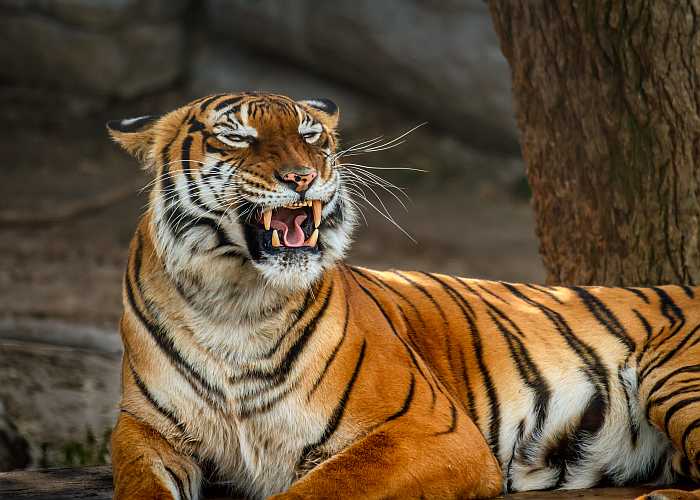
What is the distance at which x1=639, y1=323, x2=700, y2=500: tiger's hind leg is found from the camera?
281 cm

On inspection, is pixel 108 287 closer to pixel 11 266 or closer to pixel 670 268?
pixel 11 266

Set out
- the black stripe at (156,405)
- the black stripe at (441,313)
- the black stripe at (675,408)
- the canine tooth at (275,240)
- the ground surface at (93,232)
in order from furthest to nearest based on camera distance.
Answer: the ground surface at (93,232) < the black stripe at (441,313) < the black stripe at (675,408) < the black stripe at (156,405) < the canine tooth at (275,240)

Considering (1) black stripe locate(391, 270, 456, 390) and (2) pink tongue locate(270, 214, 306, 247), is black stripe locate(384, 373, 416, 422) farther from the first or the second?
(2) pink tongue locate(270, 214, 306, 247)

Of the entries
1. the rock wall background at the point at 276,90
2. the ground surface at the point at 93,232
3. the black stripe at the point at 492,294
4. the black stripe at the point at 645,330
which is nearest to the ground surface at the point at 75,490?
the black stripe at the point at 645,330

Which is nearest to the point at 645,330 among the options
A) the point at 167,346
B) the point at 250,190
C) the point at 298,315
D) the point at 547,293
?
Result: the point at 547,293

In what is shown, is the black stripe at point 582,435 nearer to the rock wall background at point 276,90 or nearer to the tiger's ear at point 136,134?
the tiger's ear at point 136,134

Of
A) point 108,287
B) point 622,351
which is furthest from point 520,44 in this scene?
point 108,287

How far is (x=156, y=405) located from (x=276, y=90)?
724 cm

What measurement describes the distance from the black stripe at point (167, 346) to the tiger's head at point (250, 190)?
14cm

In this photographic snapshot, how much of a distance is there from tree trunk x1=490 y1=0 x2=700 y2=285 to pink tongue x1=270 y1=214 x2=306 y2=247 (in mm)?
1654

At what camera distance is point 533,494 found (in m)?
2.94

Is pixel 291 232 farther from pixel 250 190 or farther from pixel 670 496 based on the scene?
pixel 670 496

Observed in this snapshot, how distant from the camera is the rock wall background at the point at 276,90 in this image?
328 inches

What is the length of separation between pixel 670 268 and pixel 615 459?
1044 mm
